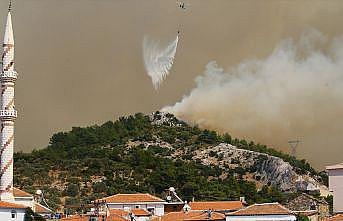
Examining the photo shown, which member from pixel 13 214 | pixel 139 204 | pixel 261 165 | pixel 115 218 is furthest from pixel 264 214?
pixel 261 165

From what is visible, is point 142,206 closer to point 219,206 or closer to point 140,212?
point 140,212

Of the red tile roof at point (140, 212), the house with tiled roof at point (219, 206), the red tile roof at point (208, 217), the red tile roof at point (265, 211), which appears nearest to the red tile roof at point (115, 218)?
the red tile roof at point (208, 217)

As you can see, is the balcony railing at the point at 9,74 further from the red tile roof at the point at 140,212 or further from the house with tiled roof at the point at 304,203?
the house with tiled roof at the point at 304,203

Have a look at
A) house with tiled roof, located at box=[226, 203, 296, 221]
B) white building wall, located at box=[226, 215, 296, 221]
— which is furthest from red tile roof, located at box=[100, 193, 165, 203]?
white building wall, located at box=[226, 215, 296, 221]

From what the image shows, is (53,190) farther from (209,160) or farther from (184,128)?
(184,128)

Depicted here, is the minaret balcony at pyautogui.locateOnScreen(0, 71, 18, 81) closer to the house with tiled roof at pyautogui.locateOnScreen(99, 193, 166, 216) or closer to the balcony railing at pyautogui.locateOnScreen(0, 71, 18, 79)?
the balcony railing at pyautogui.locateOnScreen(0, 71, 18, 79)

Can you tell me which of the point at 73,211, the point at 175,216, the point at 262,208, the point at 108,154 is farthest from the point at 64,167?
the point at 262,208
